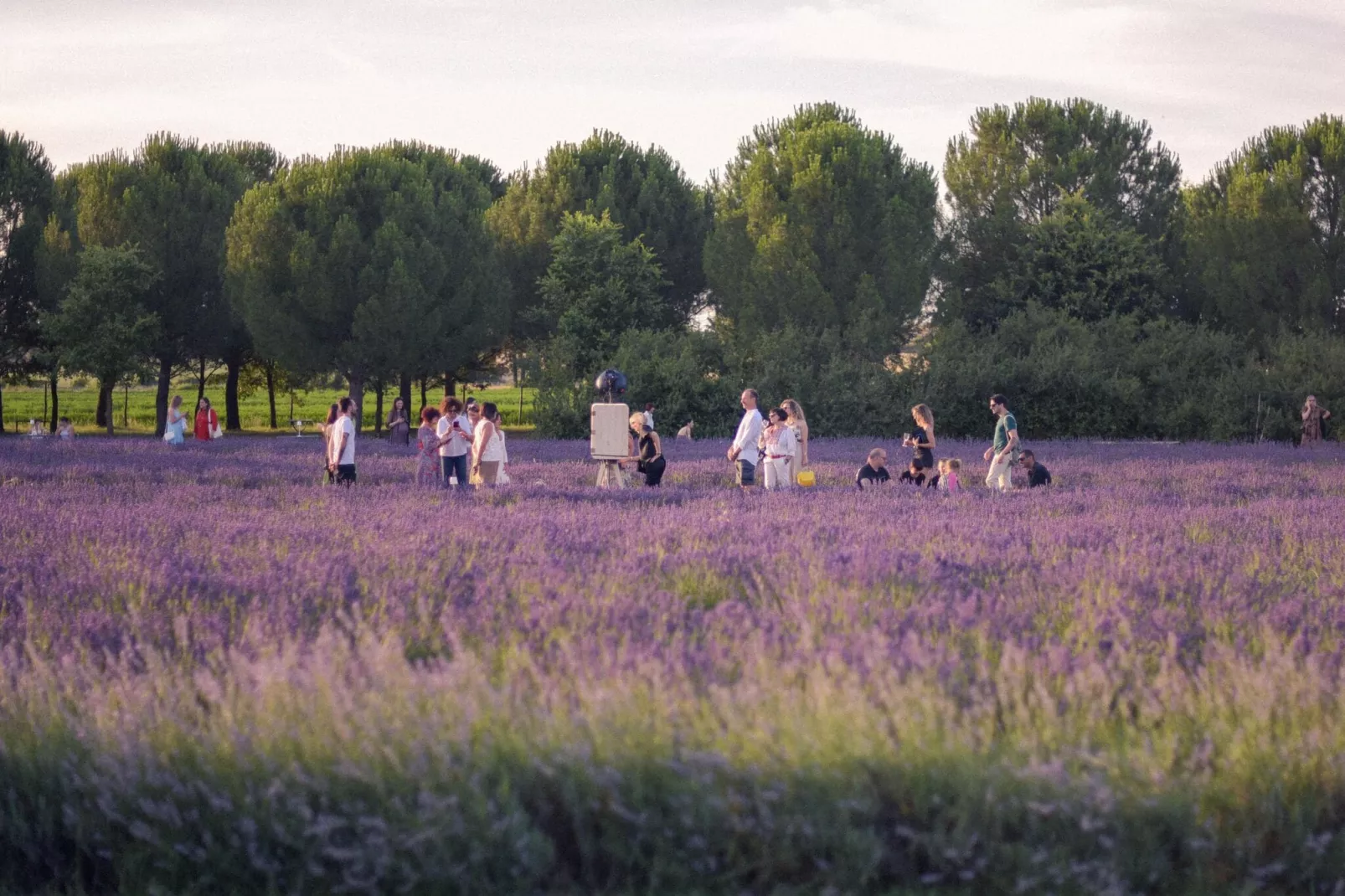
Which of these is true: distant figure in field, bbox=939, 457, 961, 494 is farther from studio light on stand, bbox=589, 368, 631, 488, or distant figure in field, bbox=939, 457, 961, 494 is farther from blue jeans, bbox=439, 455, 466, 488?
blue jeans, bbox=439, 455, 466, 488

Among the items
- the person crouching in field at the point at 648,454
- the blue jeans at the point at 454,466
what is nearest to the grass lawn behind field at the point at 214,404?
the person crouching in field at the point at 648,454

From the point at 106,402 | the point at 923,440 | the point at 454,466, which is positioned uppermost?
the point at 106,402

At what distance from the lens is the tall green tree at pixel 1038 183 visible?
167 ft

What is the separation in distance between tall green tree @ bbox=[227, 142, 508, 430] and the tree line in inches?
4.0

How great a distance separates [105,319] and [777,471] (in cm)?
3585

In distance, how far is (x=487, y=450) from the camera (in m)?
16.4

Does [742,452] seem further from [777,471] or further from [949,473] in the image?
[949,473]

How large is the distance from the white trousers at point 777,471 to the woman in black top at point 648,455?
1.48 metres

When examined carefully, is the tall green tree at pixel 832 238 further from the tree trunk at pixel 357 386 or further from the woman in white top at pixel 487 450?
the woman in white top at pixel 487 450

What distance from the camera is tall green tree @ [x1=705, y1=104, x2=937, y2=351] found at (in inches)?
A: 1885

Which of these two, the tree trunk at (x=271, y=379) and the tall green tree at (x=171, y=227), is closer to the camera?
the tall green tree at (x=171, y=227)

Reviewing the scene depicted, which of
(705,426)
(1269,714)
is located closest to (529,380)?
(705,426)

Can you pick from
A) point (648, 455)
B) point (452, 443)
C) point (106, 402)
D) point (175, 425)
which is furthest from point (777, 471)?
point (106, 402)

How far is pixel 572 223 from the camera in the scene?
4831cm
